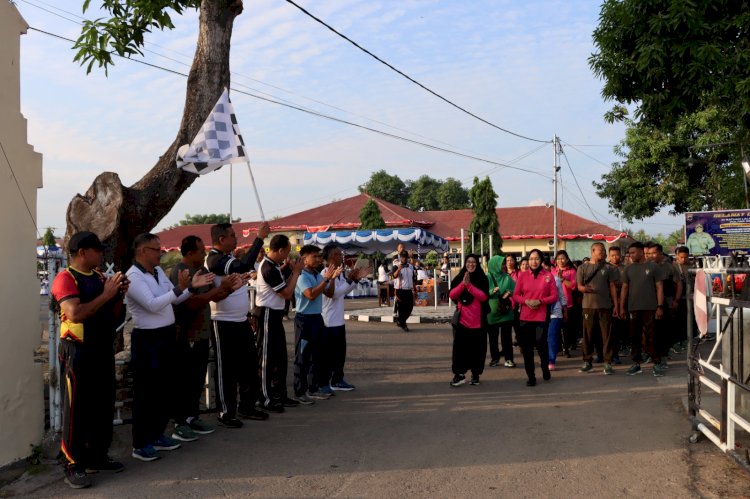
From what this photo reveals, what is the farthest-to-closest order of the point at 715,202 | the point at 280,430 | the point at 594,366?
the point at 715,202, the point at 594,366, the point at 280,430

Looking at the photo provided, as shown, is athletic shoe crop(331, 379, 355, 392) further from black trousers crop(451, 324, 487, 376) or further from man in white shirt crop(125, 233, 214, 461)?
man in white shirt crop(125, 233, 214, 461)

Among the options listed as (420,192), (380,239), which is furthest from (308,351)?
→ (420,192)

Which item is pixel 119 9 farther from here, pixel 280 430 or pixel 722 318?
pixel 722 318

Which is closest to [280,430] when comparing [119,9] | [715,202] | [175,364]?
[175,364]

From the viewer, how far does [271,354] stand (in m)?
7.72

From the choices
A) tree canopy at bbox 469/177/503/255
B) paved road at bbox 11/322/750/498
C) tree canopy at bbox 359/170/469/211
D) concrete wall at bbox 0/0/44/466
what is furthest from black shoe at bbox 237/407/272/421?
tree canopy at bbox 359/170/469/211

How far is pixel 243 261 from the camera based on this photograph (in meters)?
6.90

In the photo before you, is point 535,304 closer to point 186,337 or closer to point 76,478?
point 186,337

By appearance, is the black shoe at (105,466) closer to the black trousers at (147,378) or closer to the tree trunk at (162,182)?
the black trousers at (147,378)

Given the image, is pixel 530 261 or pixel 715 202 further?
pixel 715 202

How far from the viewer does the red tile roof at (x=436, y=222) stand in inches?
1628

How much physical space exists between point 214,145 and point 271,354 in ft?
8.11

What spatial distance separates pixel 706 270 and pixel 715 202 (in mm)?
23344

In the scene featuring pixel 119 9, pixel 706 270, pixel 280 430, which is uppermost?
pixel 119 9
